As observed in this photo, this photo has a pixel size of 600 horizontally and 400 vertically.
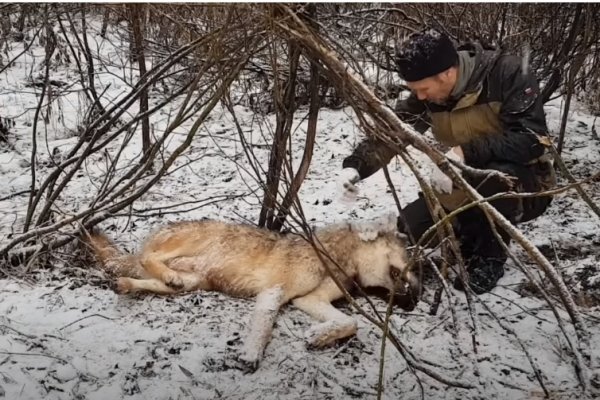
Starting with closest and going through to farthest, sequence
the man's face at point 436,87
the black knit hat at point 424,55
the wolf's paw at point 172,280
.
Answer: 1. the black knit hat at point 424,55
2. the man's face at point 436,87
3. the wolf's paw at point 172,280

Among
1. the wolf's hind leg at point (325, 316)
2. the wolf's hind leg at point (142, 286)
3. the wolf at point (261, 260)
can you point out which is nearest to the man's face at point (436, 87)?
the wolf at point (261, 260)

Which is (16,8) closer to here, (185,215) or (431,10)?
(185,215)

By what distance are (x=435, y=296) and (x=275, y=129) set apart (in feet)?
2.30

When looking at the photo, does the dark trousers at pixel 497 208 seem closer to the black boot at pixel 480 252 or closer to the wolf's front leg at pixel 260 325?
the black boot at pixel 480 252

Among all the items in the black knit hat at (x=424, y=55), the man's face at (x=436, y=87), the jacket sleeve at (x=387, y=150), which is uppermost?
the black knit hat at (x=424, y=55)

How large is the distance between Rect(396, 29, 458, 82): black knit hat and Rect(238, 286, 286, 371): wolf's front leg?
0.82 meters

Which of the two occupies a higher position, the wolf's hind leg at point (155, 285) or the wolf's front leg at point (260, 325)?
the wolf's hind leg at point (155, 285)

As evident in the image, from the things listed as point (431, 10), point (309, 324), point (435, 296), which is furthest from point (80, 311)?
point (431, 10)

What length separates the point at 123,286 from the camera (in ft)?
5.94

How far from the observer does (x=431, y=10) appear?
1.56m

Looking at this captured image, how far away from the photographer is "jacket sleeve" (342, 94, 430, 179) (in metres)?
1.76

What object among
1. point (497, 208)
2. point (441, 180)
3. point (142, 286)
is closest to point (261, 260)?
point (142, 286)

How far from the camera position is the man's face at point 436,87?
172 cm

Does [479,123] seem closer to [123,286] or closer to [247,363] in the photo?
[247,363]
